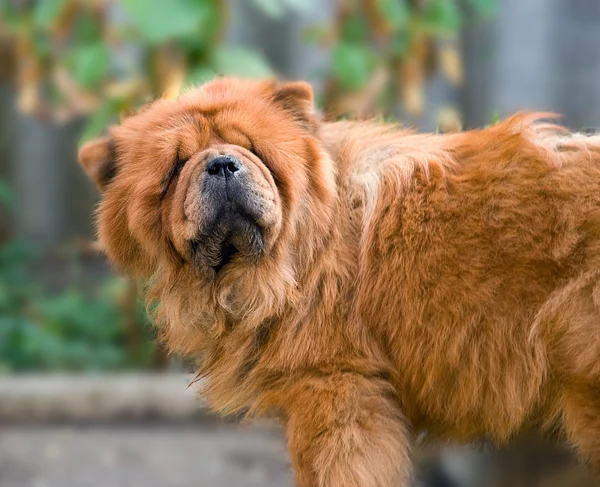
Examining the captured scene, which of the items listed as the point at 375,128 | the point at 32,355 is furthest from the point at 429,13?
the point at 32,355

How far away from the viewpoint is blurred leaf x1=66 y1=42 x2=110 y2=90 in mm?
6043

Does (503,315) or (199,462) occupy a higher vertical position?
(503,315)

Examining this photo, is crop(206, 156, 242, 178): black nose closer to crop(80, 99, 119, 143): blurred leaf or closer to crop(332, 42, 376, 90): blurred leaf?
crop(80, 99, 119, 143): blurred leaf

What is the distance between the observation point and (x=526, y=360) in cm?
305

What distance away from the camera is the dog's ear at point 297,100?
11.1 feet

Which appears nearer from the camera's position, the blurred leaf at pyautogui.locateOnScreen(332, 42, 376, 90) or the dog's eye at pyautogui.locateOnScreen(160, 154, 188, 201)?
the dog's eye at pyautogui.locateOnScreen(160, 154, 188, 201)

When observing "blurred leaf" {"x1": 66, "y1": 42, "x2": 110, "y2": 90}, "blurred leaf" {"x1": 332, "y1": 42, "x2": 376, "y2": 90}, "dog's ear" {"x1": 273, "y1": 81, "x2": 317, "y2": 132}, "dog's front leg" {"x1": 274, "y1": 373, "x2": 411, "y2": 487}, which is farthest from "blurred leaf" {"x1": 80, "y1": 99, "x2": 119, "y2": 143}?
"dog's front leg" {"x1": 274, "y1": 373, "x2": 411, "y2": 487}

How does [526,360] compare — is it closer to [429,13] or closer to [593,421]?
[593,421]

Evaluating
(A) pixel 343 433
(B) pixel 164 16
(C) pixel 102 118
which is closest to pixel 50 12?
(C) pixel 102 118

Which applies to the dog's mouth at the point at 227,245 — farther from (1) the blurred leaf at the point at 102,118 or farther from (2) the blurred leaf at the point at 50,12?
(2) the blurred leaf at the point at 50,12

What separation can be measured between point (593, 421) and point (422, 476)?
202cm

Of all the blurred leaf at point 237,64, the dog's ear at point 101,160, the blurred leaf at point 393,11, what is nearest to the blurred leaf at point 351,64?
the blurred leaf at point 393,11

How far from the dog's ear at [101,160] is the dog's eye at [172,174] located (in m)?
0.35

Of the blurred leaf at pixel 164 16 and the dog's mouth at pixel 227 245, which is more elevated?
the blurred leaf at pixel 164 16
